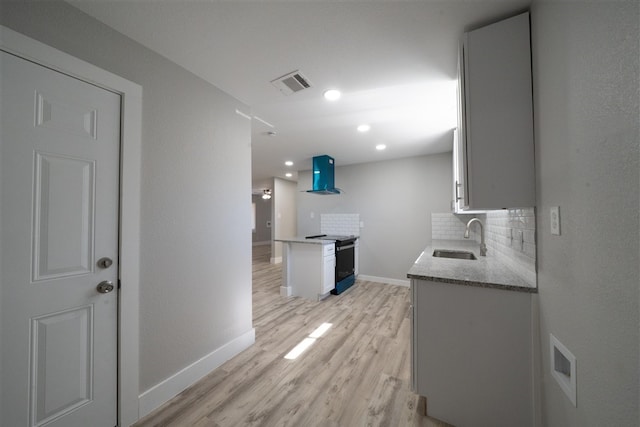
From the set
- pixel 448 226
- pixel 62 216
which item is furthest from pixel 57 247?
pixel 448 226

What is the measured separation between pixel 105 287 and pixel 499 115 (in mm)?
2405

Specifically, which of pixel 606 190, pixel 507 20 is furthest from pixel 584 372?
pixel 507 20

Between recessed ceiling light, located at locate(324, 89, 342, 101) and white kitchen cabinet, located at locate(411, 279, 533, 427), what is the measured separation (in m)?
1.70

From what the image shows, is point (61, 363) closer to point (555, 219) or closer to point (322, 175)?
point (555, 219)

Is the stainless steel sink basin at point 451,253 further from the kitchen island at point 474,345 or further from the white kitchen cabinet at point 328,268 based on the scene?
the white kitchen cabinet at point 328,268

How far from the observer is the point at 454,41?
1.46m

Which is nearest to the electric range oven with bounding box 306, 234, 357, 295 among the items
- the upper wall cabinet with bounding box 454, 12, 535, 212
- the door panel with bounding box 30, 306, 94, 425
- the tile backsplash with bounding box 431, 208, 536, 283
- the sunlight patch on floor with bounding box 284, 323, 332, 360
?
the sunlight patch on floor with bounding box 284, 323, 332, 360

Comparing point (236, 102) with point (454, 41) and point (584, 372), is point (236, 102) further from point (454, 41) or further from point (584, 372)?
point (584, 372)

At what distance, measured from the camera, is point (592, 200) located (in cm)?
77

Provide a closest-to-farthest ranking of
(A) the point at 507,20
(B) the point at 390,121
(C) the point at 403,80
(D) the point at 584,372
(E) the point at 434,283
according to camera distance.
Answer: (D) the point at 584,372, (A) the point at 507,20, (E) the point at 434,283, (C) the point at 403,80, (B) the point at 390,121

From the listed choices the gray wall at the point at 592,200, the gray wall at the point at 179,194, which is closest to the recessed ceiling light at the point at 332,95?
the gray wall at the point at 179,194

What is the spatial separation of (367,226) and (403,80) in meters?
3.11

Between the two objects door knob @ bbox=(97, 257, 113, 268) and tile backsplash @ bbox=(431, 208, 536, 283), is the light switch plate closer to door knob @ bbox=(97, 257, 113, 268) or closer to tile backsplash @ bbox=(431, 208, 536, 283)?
tile backsplash @ bbox=(431, 208, 536, 283)

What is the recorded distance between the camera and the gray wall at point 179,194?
129 centimetres
